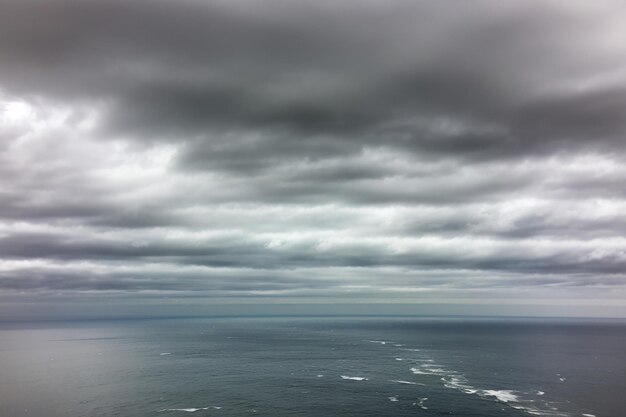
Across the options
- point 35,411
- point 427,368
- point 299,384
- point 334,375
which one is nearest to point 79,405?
point 35,411

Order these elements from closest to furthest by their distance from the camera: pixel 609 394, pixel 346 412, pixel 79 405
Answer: pixel 346 412, pixel 79 405, pixel 609 394

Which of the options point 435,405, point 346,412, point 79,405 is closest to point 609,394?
point 435,405

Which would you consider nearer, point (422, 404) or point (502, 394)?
point (422, 404)

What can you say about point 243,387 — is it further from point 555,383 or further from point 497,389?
point 555,383

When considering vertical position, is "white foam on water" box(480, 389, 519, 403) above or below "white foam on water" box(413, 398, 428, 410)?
below

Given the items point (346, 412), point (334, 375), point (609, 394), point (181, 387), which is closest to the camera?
point (346, 412)

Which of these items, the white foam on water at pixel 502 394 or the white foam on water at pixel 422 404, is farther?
the white foam on water at pixel 502 394

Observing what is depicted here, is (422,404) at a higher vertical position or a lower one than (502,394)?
higher

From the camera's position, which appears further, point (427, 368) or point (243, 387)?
point (427, 368)

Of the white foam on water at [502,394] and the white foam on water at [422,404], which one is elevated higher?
the white foam on water at [422,404]

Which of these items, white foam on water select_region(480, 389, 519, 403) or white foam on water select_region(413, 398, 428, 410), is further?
white foam on water select_region(480, 389, 519, 403)
